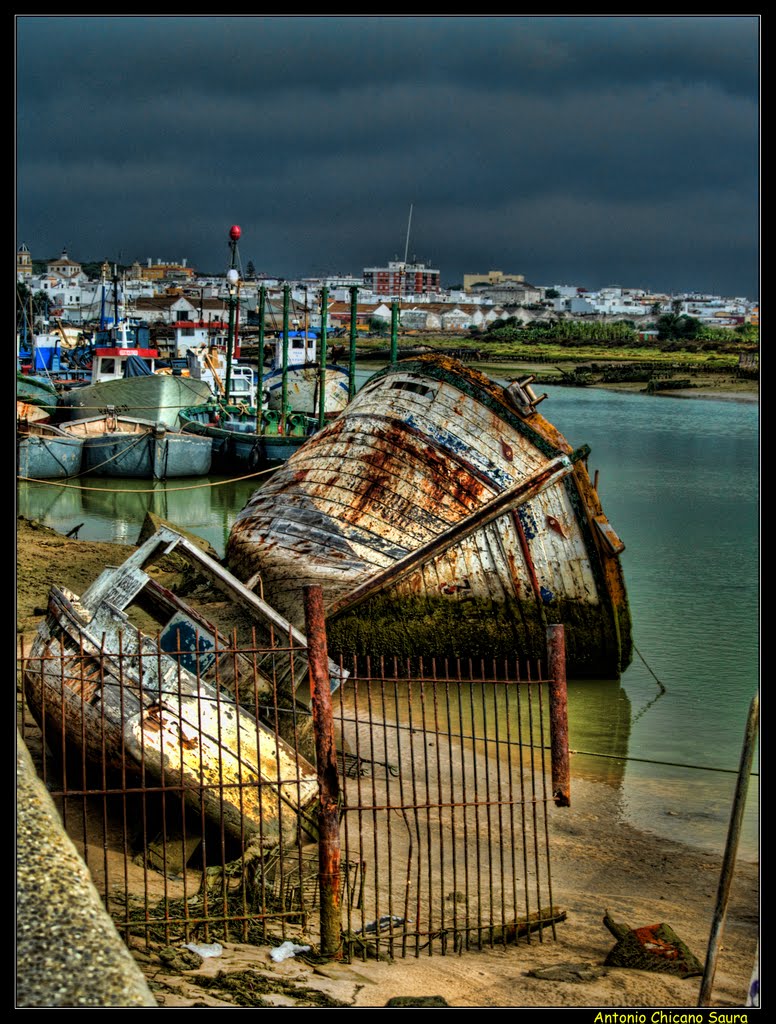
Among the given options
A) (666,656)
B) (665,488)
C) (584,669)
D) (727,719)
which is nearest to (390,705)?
(584,669)

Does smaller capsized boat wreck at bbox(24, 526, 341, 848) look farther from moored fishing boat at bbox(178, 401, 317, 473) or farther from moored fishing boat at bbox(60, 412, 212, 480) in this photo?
moored fishing boat at bbox(60, 412, 212, 480)

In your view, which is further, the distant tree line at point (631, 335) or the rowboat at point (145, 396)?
the distant tree line at point (631, 335)

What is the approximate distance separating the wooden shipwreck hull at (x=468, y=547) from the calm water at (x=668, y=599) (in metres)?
1.04

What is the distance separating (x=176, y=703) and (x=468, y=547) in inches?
223

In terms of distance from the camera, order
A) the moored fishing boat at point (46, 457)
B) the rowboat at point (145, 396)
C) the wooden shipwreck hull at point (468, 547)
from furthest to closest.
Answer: the rowboat at point (145, 396), the moored fishing boat at point (46, 457), the wooden shipwreck hull at point (468, 547)

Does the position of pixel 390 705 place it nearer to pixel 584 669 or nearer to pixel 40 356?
pixel 584 669

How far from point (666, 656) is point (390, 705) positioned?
4617 millimetres

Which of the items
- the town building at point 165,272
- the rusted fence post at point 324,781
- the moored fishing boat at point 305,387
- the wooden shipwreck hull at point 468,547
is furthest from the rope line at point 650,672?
the town building at point 165,272

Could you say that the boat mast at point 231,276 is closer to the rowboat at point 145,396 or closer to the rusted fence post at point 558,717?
the rowboat at point 145,396

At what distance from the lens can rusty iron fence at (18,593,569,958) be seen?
5633 millimetres

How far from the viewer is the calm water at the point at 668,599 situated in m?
10.0

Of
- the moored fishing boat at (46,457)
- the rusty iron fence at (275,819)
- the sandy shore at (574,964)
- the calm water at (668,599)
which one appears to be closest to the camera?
the sandy shore at (574,964)

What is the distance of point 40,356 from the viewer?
148ft

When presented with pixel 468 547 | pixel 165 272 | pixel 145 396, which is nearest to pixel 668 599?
pixel 468 547
